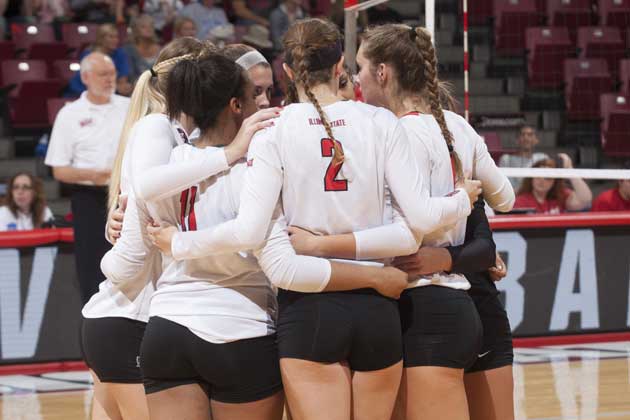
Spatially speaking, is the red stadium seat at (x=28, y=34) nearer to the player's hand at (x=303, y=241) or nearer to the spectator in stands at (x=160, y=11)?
the spectator in stands at (x=160, y=11)

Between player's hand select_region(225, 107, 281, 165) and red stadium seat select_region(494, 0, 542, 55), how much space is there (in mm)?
9392

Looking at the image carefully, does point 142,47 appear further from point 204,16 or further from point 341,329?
point 341,329

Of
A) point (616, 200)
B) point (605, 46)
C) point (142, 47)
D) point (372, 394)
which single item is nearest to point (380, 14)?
point (605, 46)

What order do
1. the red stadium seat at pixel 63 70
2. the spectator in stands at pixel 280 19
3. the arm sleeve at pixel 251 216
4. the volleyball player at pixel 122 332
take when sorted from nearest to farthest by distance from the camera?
the arm sleeve at pixel 251 216 < the volleyball player at pixel 122 332 < the red stadium seat at pixel 63 70 < the spectator in stands at pixel 280 19

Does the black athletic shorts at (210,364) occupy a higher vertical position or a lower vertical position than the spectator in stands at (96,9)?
lower

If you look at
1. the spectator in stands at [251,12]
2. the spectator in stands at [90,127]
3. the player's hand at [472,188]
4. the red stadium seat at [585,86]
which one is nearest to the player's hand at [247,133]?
the player's hand at [472,188]

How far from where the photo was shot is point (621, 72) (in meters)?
11.3

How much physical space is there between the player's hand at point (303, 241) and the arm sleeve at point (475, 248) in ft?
1.60

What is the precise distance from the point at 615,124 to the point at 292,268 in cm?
805

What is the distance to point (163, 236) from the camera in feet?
9.66

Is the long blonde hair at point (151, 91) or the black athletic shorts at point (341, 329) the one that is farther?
the long blonde hair at point (151, 91)

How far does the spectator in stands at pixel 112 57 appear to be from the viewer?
1013cm

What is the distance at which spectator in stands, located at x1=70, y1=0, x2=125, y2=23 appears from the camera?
38.9 feet

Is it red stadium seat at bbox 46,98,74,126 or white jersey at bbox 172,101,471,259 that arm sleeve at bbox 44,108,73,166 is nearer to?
red stadium seat at bbox 46,98,74,126
